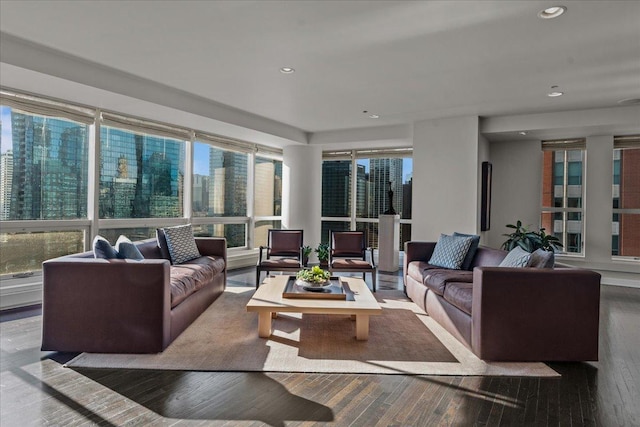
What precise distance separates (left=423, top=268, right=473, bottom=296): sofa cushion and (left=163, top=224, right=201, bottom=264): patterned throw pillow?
292 cm

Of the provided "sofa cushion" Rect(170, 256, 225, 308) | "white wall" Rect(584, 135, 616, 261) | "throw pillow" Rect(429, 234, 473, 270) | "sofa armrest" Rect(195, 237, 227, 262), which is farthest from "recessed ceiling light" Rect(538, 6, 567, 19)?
"white wall" Rect(584, 135, 616, 261)

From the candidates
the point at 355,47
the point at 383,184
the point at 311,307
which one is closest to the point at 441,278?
the point at 311,307

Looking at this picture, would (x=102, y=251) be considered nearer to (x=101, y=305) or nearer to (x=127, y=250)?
(x=127, y=250)

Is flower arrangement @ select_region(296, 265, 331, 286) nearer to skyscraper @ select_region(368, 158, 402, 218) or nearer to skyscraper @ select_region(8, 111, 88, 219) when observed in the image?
skyscraper @ select_region(8, 111, 88, 219)

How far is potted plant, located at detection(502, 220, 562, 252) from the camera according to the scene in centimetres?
606

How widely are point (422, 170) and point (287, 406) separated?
16.0 ft

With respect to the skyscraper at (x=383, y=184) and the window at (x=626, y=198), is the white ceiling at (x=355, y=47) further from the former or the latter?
the skyscraper at (x=383, y=184)

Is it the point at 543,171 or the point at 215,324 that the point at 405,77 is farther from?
the point at 543,171

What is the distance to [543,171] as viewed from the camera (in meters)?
6.94

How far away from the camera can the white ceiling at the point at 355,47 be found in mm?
2820

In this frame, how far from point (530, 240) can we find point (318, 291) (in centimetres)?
409

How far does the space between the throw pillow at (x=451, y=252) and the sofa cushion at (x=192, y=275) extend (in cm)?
280

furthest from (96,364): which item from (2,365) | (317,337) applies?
(317,337)

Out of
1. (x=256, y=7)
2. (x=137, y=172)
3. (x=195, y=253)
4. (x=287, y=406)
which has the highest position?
(x=256, y=7)
